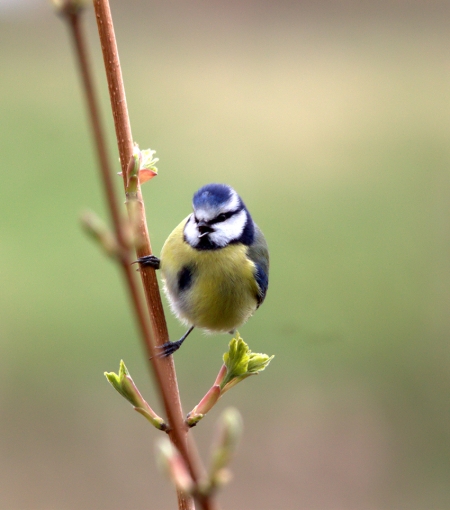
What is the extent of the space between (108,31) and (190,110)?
252 inches

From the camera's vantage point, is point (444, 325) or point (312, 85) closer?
point (444, 325)

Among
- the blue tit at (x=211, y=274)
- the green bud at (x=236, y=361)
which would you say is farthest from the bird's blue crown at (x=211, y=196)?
the green bud at (x=236, y=361)

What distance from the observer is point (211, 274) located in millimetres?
1828

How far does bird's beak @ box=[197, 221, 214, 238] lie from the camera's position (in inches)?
68.7

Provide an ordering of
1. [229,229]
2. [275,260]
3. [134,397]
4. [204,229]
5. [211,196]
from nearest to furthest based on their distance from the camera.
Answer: [134,397] < [211,196] < [204,229] < [229,229] < [275,260]

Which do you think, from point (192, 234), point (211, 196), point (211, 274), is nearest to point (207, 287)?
point (211, 274)

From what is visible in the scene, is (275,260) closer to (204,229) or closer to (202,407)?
(204,229)

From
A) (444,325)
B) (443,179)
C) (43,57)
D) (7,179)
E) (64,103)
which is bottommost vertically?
(444,325)

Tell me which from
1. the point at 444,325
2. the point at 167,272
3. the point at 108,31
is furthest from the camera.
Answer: the point at 444,325

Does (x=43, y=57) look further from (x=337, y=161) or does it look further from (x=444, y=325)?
(x=444, y=325)

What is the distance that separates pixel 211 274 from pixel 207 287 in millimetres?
44

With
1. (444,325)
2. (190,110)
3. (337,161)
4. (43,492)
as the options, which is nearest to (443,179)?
(337,161)

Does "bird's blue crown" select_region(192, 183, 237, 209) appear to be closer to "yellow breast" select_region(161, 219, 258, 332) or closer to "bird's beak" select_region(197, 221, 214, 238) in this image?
"bird's beak" select_region(197, 221, 214, 238)

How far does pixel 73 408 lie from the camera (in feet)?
12.3
